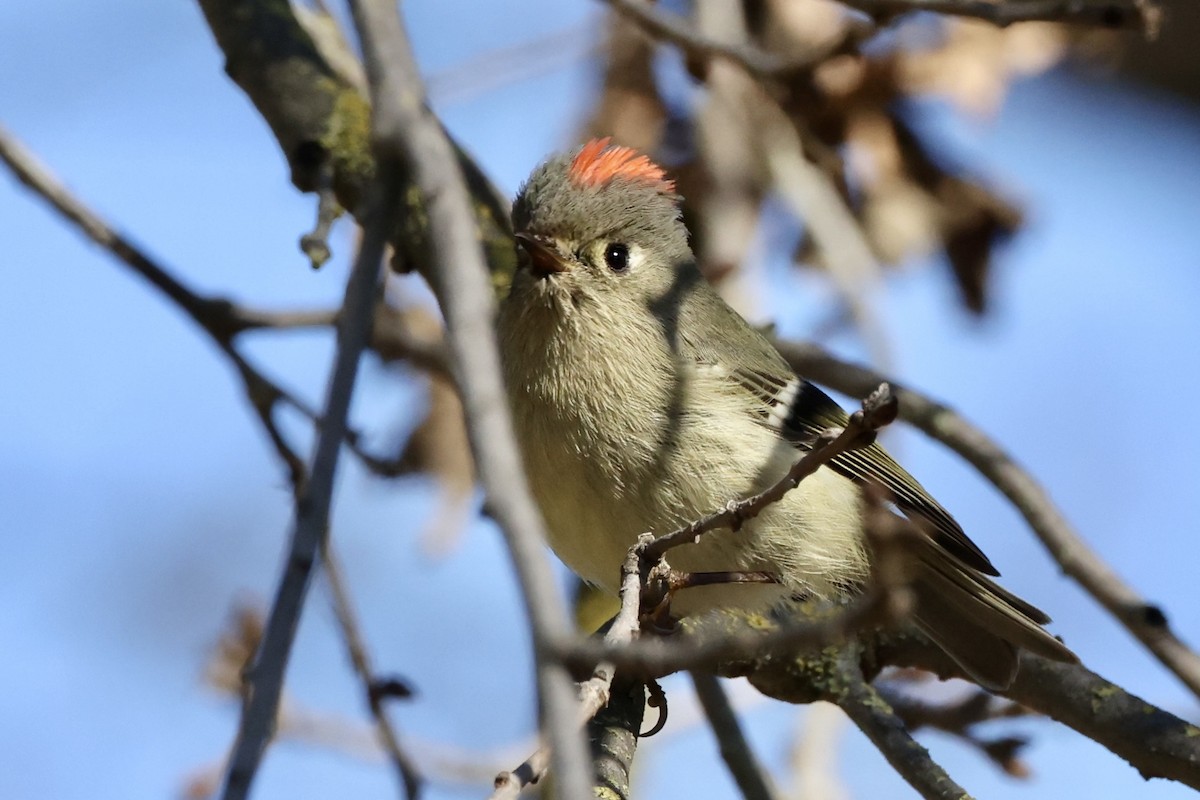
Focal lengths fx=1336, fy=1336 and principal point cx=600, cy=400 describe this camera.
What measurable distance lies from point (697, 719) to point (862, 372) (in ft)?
3.84

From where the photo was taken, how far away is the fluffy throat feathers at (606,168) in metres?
2.69

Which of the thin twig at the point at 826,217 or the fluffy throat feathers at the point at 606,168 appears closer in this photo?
the fluffy throat feathers at the point at 606,168

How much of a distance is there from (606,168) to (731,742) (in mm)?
1171

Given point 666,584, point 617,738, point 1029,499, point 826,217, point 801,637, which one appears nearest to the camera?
point 801,637

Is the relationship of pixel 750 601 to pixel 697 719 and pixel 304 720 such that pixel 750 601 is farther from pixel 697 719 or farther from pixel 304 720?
pixel 304 720

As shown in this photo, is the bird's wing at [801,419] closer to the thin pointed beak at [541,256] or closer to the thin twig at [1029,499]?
the thin twig at [1029,499]

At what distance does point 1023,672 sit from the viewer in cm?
259

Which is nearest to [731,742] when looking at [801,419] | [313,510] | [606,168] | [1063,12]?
[801,419]

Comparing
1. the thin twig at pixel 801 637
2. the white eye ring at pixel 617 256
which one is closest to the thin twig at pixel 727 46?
the white eye ring at pixel 617 256

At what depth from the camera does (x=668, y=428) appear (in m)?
2.39

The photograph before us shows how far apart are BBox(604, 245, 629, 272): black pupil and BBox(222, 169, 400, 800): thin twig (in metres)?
0.73

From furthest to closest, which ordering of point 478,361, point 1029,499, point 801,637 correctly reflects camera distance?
point 1029,499, point 478,361, point 801,637

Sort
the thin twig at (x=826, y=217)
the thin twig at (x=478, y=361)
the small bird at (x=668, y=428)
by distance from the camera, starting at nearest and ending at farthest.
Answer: the thin twig at (x=478, y=361) → the small bird at (x=668, y=428) → the thin twig at (x=826, y=217)

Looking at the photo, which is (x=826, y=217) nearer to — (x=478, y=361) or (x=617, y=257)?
(x=617, y=257)
